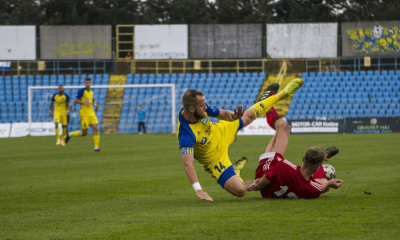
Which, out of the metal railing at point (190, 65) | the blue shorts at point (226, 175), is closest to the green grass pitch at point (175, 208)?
the blue shorts at point (226, 175)

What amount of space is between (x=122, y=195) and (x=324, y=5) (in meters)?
44.7

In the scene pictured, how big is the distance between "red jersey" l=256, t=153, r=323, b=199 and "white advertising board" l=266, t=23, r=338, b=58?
32.6m

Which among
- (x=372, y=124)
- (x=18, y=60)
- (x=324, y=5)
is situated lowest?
(x=372, y=124)

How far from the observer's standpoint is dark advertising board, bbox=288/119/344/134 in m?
26.7

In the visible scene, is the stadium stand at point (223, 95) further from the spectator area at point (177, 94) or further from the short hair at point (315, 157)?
the short hair at point (315, 157)

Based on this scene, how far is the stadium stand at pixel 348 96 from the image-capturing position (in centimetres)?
3167

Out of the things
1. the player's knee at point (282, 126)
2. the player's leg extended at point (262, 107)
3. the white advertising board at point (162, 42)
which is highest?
the white advertising board at point (162, 42)

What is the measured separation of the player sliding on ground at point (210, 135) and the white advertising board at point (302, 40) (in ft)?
104

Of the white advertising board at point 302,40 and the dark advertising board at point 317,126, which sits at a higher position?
the white advertising board at point 302,40

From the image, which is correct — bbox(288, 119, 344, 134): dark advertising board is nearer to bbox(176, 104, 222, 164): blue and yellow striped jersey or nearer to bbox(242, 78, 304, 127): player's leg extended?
bbox(242, 78, 304, 127): player's leg extended

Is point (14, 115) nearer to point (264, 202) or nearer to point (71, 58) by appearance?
point (71, 58)

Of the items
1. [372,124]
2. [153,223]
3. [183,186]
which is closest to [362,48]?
[372,124]

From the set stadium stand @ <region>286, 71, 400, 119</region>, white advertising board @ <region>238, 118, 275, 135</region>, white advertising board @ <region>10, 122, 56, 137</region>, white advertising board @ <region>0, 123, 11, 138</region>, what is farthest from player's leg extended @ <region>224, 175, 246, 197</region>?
stadium stand @ <region>286, 71, 400, 119</region>

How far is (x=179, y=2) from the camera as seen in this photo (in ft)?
177
